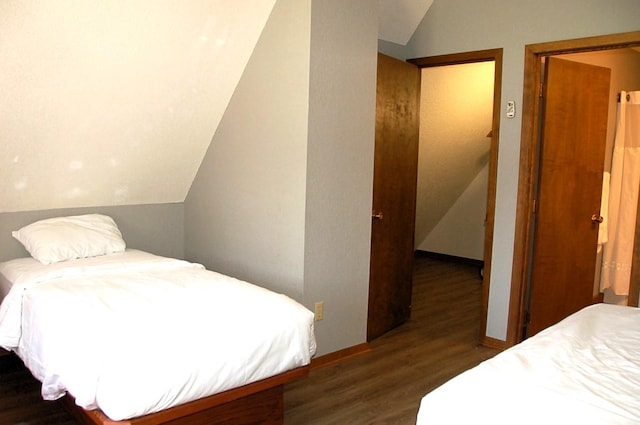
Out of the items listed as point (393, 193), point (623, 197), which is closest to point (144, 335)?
point (393, 193)

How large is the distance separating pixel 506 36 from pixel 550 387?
2.74m

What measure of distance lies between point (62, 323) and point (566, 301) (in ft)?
10.8

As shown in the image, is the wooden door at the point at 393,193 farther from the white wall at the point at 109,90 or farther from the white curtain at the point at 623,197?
the white curtain at the point at 623,197

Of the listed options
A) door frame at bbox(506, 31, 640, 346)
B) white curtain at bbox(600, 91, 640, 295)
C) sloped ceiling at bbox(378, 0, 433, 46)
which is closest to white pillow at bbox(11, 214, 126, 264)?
sloped ceiling at bbox(378, 0, 433, 46)

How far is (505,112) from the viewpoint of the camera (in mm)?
A: 3570

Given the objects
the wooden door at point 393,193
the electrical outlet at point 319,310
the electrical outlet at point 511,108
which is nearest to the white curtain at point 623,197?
the electrical outlet at point 511,108

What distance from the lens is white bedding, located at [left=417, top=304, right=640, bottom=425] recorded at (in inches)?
53.0

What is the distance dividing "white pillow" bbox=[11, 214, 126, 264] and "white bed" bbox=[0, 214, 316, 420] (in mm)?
243

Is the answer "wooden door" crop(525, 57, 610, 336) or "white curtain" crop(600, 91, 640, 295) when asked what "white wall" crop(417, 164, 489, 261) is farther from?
"wooden door" crop(525, 57, 610, 336)

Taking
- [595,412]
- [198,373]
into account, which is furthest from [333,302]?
[595,412]

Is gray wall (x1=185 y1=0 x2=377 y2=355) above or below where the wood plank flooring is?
above

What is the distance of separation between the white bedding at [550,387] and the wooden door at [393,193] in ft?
6.36

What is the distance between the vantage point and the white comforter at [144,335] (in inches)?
74.2

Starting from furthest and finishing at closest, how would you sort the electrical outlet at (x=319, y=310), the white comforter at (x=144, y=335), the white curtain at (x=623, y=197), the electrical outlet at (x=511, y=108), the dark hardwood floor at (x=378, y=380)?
the white curtain at (x=623, y=197) → the electrical outlet at (x=511, y=108) → the electrical outlet at (x=319, y=310) → the dark hardwood floor at (x=378, y=380) → the white comforter at (x=144, y=335)
